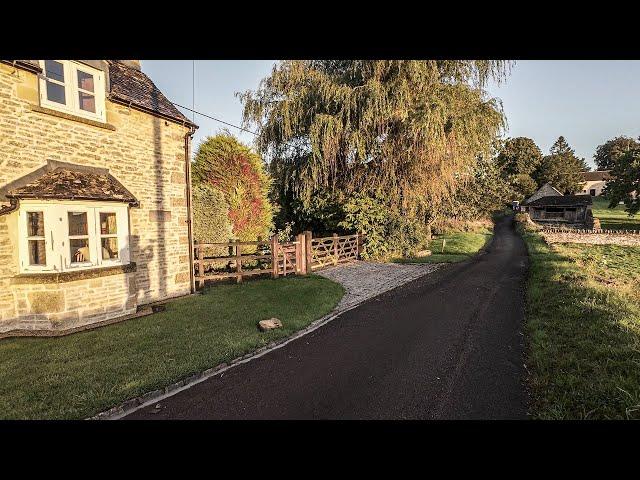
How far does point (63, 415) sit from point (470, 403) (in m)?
5.02

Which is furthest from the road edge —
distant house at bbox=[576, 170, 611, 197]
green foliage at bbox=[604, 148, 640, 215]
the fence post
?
distant house at bbox=[576, 170, 611, 197]

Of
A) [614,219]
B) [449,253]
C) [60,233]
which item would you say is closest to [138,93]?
[60,233]

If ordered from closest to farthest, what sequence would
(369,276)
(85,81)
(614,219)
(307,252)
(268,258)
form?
1. (85,81)
2. (268,258)
3. (369,276)
4. (307,252)
5. (614,219)

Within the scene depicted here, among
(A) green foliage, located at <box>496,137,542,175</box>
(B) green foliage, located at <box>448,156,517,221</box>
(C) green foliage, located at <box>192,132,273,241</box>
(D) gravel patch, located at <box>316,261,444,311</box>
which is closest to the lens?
(D) gravel patch, located at <box>316,261,444,311</box>

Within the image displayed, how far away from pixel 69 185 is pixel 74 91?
237 centimetres

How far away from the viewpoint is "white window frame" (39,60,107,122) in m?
7.11

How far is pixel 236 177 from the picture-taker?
48.0ft

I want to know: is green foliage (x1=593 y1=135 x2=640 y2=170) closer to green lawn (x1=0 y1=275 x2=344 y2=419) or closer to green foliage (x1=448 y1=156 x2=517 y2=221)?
green foliage (x1=448 y1=156 x2=517 y2=221)

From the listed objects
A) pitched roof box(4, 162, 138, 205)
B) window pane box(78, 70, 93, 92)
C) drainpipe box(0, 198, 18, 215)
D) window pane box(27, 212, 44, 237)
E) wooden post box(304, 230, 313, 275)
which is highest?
window pane box(78, 70, 93, 92)

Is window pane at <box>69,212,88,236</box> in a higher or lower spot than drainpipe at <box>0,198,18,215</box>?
lower

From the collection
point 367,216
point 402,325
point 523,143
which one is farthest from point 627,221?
point 402,325

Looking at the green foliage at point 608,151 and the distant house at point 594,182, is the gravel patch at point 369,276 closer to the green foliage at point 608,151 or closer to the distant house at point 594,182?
the distant house at point 594,182

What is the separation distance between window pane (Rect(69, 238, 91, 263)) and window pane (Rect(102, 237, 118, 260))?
1.43 ft

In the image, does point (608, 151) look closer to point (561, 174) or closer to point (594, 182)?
point (594, 182)
